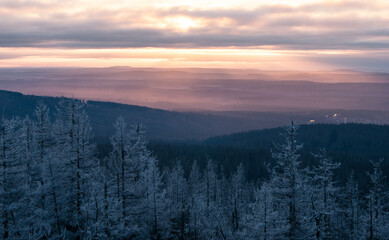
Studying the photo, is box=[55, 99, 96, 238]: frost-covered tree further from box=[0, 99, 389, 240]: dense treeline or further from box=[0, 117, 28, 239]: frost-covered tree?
box=[0, 117, 28, 239]: frost-covered tree

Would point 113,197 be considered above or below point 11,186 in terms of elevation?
below

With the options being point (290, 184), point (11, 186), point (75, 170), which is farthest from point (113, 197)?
point (290, 184)

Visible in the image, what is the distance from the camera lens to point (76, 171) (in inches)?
1073

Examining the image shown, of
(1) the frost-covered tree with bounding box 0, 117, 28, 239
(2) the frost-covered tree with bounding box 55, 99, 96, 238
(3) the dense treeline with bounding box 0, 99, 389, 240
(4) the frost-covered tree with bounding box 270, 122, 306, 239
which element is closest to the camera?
(1) the frost-covered tree with bounding box 0, 117, 28, 239

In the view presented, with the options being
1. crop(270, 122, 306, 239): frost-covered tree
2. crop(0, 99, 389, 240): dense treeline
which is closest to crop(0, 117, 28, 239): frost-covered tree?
crop(0, 99, 389, 240): dense treeline

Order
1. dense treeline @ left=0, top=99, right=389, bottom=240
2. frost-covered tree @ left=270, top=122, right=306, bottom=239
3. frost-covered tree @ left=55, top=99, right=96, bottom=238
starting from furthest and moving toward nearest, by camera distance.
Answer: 1. frost-covered tree @ left=55, top=99, right=96, bottom=238
2. frost-covered tree @ left=270, top=122, right=306, bottom=239
3. dense treeline @ left=0, top=99, right=389, bottom=240

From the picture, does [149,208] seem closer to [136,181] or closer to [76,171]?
[136,181]

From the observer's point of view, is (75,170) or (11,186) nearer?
(11,186)

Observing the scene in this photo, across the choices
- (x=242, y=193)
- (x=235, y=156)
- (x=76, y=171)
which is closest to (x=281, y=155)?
(x=76, y=171)

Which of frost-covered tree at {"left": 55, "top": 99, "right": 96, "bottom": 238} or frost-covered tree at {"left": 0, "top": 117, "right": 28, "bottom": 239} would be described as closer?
frost-covered tree at {"left": 0, "top": 117, "right": 28, "bottom": 239}

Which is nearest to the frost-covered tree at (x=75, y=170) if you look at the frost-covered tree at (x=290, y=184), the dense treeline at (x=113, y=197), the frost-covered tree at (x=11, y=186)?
the dense treeline at (x=113, y=197)

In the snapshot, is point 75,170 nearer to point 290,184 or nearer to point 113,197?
point 113,197

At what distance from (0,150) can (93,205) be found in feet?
23.3

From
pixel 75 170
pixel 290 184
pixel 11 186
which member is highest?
pixel 75 170
